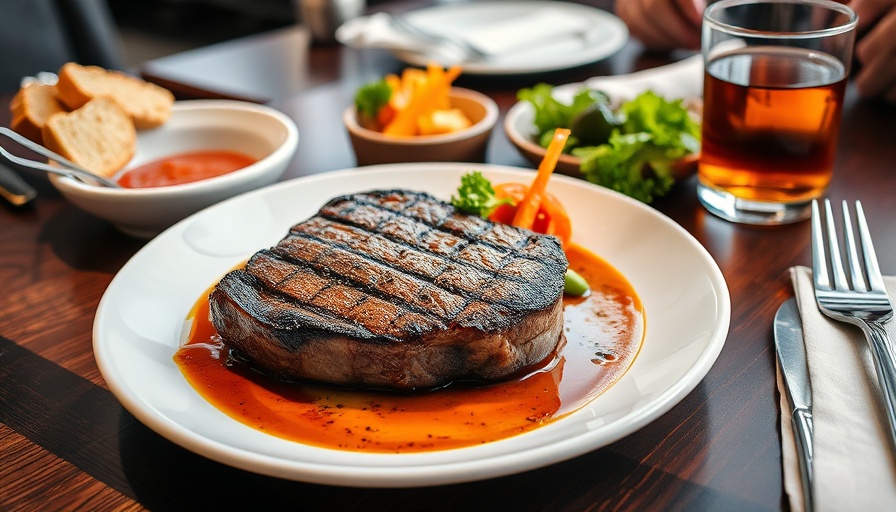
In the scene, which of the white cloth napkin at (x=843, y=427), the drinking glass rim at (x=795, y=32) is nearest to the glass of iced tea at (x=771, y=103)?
the drinking glass rim at (x=795, y=32)

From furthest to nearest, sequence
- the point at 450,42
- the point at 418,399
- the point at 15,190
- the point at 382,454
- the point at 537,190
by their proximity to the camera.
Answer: the point at 450,42 → the point at 15,190 → the point at 537,190 → the point at 418,399 → the point at 382,454

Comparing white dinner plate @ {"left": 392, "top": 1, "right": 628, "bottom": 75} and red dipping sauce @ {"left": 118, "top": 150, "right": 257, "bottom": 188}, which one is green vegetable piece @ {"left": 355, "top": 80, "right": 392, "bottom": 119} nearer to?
red dipping sauce @ {"left": 118, "top": 150, "right": 257, "bottom": 188}

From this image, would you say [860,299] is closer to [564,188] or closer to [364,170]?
[564,188]

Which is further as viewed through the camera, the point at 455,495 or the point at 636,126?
the point at 636,126

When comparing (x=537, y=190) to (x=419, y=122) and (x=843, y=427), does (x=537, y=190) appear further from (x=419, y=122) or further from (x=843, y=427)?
(x=843, y=427)

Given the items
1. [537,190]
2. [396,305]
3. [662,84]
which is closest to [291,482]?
[396,305]

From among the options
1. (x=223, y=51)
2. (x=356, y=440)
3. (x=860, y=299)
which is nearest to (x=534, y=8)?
(x=223, y=51)

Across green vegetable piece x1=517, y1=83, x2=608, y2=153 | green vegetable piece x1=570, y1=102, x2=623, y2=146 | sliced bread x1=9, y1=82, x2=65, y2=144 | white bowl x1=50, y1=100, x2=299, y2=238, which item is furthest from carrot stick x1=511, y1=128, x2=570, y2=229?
sliced bread x1=9, y1=82, x2=65, y2=144
